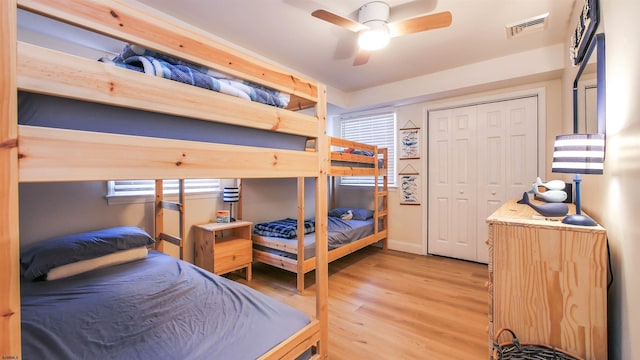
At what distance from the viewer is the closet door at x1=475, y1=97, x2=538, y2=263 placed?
10.4ft

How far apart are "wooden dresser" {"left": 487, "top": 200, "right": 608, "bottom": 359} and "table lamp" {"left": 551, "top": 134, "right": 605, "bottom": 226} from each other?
10cm

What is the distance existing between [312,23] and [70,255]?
244 centimetres

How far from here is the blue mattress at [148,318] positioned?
1.12m

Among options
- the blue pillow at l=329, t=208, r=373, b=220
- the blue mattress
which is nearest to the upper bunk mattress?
the blue mattress

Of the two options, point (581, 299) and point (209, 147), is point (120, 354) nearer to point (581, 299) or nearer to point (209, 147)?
point (209, 147)

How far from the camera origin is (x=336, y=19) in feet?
6.15

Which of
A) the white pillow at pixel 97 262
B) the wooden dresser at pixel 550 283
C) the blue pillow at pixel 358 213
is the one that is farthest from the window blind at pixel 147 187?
the wooden dresser at pixel 550 283

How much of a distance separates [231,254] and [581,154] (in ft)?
8.77

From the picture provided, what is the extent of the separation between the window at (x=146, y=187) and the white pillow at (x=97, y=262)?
0.57 meters

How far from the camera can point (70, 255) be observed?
1814 mm

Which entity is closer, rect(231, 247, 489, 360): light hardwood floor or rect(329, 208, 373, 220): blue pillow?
rect(231, 247, 489, 360): light hardwood floor

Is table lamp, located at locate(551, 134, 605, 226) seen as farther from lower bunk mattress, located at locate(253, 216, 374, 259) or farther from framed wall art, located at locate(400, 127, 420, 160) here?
framed wall art, located at locate(400, 127, 420, 160)

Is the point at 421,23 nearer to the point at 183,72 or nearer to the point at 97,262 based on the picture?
the point at 183,72

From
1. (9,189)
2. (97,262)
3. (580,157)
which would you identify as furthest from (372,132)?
(9,189)
